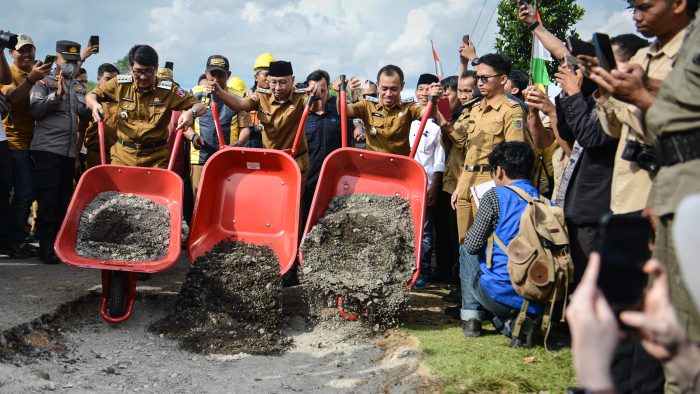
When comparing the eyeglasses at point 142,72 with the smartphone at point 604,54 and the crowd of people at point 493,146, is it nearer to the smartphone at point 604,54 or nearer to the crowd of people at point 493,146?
the crowd of people at point 493,146

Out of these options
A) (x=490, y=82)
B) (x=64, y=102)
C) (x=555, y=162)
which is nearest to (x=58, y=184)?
(x=64, y=102)

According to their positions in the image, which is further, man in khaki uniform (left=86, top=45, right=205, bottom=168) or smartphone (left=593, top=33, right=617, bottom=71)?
man in khaki uniform (left=86, top=45, right=205, bottom=168)

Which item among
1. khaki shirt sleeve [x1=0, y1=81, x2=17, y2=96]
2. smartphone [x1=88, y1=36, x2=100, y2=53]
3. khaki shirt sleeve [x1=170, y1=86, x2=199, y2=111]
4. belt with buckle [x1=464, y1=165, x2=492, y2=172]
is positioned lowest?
belt with buckle [x1=464, y1=165, x2=492, y2=172]

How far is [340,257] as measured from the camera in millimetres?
4695

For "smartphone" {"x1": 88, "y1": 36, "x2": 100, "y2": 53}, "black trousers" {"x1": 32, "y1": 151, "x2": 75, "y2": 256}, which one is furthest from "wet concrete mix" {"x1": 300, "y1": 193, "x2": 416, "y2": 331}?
"smartphone" {"x1": 88, "y1": 36, "x2": 100, "y2": 53}

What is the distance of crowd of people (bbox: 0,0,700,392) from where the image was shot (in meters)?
2.20

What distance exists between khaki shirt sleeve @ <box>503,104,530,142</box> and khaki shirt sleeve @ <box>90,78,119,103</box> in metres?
3.18

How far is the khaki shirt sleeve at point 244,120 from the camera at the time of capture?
6259 mm

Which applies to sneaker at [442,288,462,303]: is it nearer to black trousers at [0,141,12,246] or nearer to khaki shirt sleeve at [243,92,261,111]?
khaki shirt sleeve at [243,92,261,111]

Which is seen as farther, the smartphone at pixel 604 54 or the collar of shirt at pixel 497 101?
the collar of shirt at pixel 497 101

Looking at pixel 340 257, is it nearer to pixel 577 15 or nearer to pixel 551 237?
pixel 551 237

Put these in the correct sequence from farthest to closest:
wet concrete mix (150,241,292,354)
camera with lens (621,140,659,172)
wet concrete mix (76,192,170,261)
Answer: wet concrete mix (76,192,170,261)
wet concrete mix (150,241,292,354)
camera with lens (621,140,659,172)

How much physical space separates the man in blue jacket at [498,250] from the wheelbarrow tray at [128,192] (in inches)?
78.0

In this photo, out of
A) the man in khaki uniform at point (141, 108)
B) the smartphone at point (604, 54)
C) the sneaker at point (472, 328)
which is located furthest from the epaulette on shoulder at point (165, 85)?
the smartphone at point (604, 54)
